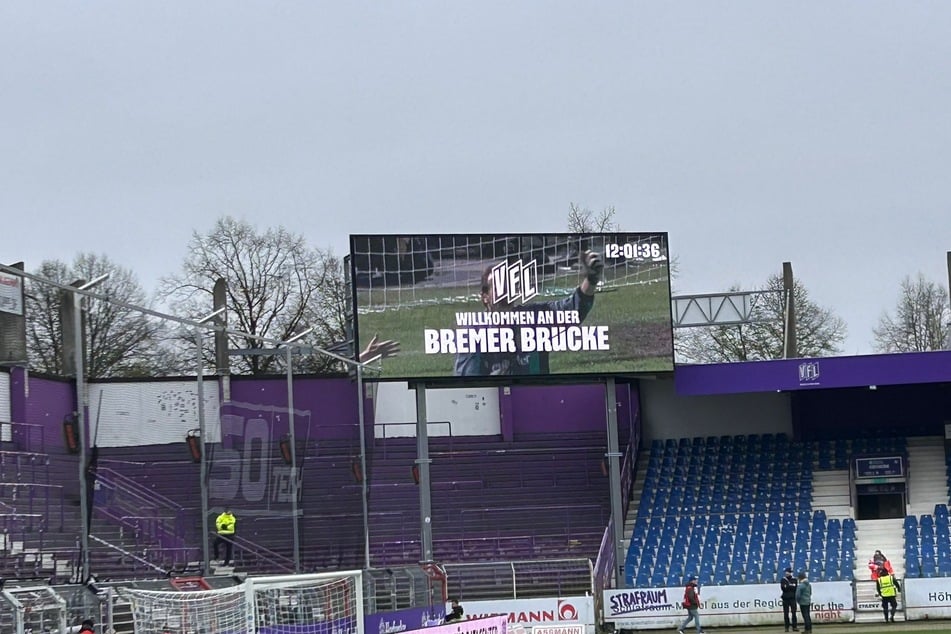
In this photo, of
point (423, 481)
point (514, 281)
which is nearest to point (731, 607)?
point (423, 481)

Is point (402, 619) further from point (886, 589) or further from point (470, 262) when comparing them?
point (886, 589)

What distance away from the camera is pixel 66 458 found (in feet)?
55.9

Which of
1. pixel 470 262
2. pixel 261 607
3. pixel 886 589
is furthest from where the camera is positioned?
pixel 470 262

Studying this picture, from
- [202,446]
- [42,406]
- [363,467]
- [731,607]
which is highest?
[42,406]

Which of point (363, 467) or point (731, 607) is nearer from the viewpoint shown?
point (363, 467)

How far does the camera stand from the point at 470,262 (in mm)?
39625

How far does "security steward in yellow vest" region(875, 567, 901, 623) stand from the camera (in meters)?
36.9

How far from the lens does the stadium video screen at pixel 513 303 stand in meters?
38.9

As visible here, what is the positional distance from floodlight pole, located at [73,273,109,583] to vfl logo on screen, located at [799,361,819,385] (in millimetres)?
28663

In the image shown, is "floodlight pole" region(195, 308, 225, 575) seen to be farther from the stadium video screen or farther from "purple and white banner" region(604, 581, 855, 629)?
"purple and white banner" region(604, 581, 855, 629)

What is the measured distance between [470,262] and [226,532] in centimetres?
1827

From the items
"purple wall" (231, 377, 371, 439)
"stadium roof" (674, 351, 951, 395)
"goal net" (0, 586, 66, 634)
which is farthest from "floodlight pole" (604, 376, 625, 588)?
"goal net" (0, 586, 66, 634)

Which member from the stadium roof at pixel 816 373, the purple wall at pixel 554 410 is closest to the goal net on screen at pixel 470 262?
the stadium roof at pixel 816 373

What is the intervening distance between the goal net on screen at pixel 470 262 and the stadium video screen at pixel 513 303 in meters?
0.03
